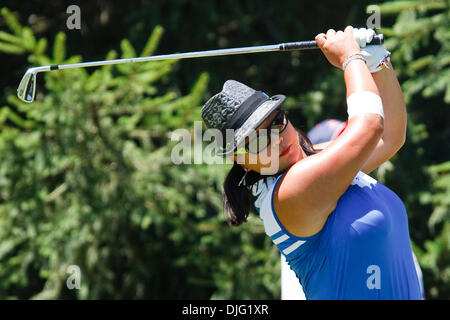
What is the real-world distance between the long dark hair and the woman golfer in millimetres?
29

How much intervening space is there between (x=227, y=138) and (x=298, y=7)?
349cm

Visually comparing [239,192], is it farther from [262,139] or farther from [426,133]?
[426,133]

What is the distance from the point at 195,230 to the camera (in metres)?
4.18

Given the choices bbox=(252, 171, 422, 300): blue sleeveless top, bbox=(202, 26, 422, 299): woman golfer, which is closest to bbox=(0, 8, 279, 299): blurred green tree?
bbox=(202, 26, 422, 299): woman golfer

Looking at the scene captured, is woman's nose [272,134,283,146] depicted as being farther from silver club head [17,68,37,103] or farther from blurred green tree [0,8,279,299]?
blurred green tree [0,8,279,299]

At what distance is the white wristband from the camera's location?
62.6 inches

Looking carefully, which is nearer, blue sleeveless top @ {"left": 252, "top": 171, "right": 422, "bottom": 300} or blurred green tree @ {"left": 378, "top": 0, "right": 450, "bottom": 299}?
blue sleeveless top @ {"left": 252, "top": 171, "right": 422, "bottom": 300}

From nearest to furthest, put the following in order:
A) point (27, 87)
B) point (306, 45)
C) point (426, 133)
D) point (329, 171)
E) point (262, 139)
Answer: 1. point (329, 171)
2. point (262, 139)
3. point (306, 45)
4. point (27, 87)
5. point (426, 133)

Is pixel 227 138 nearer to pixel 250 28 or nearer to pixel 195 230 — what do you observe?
pixel 195 230

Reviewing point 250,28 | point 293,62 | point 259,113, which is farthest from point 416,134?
point 259,113

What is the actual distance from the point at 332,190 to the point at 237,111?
14.4 inches

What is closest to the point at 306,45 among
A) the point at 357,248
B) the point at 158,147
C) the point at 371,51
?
the point at 371,51

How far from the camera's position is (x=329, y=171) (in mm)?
1557

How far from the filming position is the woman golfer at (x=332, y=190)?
5.19ft
